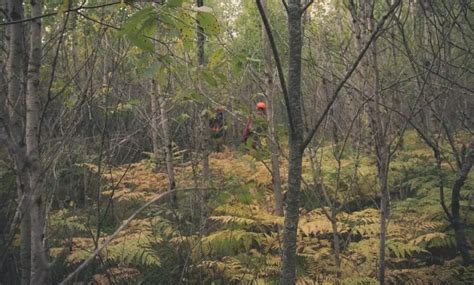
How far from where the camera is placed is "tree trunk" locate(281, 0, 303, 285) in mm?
1239

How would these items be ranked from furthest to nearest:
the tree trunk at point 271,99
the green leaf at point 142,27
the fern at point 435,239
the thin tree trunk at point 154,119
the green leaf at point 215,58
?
the tree trunk at point 271,99 → the fern at point 435,239 → the thin tree trunk at point 154,119 → the green leaf at point 215,58 → the green leaf at point 142,27

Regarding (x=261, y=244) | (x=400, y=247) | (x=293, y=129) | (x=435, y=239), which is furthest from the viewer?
(x=261, y=244)

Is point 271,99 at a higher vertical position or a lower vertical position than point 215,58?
higher

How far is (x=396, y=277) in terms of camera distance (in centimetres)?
396

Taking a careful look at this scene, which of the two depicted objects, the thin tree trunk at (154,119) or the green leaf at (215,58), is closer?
the green leaf at (215,58)

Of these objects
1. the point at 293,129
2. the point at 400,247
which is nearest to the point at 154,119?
the point at 400,247

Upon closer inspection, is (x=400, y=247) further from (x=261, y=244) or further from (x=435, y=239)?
(x=261, y=244)

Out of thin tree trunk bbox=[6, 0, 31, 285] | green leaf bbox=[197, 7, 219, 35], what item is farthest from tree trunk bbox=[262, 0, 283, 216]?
green leaf bbox=[197, 7, 219, 35]

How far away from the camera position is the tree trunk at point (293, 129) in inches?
48.8

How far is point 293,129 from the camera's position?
4.11 ft

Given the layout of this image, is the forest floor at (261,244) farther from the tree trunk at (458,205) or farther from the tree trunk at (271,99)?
the tree trunk at (271,99)

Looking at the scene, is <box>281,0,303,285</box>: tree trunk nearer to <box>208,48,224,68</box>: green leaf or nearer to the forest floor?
<box>208,48,224,68</box>: green leaf

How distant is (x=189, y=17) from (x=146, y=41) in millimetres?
160

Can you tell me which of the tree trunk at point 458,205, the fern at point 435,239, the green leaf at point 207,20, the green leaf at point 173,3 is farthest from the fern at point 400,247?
the green leaf at point 173,3
